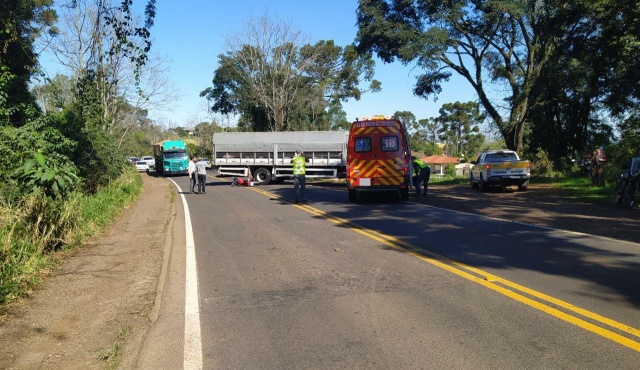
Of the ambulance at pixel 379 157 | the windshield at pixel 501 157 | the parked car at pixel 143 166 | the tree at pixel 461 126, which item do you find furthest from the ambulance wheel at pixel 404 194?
the tree at pixel 461 126

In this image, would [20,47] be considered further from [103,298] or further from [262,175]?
[262,175]

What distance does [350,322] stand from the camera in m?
5.34

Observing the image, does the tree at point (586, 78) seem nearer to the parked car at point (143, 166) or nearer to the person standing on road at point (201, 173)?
the person standing on road at point (201, 173)

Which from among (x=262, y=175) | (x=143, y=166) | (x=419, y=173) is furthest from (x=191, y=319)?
(x=143, y=166)

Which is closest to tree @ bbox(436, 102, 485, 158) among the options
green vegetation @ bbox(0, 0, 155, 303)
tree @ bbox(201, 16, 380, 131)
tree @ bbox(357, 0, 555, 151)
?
tree @ bbox(201, 16, 380, 131)

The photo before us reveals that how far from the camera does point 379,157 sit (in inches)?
667

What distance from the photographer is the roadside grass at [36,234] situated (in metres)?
6.74

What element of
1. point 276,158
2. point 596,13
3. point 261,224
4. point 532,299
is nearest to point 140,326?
point 532,299

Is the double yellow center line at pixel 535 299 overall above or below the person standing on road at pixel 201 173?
below

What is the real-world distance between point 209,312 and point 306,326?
1.25m

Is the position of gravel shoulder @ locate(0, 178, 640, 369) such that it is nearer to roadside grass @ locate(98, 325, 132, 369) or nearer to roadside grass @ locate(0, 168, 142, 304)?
roadside grass @ locate(98, 325, 132, 369)

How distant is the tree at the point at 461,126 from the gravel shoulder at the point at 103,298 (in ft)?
248

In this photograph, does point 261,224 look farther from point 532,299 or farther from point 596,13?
point 596,13

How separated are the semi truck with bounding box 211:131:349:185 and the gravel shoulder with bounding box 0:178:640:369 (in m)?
15.4
